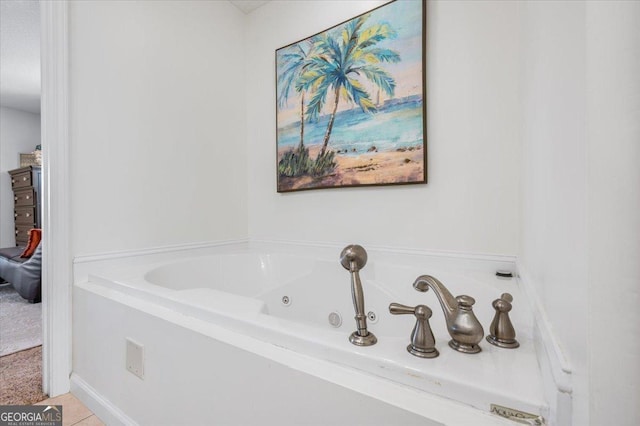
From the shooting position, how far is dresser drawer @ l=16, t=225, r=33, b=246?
4434 millimetres

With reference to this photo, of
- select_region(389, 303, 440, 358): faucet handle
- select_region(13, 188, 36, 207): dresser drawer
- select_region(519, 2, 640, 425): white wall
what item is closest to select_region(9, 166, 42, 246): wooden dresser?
select_region(13, 188, 36, 207): dresser drawer

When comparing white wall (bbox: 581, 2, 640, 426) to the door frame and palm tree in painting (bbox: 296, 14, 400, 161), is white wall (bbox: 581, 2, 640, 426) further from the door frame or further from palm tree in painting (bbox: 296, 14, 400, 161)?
the door frame

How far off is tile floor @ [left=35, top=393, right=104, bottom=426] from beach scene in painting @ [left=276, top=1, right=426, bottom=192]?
1501 millimetres

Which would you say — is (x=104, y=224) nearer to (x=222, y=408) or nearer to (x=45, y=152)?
(x=45, y=152)

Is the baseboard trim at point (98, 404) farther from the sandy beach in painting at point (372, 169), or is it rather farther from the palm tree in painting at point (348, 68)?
the palm tree in painting at point (348, 68)

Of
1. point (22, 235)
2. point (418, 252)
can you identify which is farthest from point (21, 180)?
point (418, 252)

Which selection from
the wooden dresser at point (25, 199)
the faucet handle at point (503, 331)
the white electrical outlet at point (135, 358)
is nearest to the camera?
the faucet handle at point (503, 331)

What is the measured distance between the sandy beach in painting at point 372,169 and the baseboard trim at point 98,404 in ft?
4.65

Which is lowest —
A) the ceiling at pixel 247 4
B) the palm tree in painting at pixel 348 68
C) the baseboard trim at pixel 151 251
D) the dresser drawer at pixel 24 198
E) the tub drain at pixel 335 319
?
the tub drain at pixel 335 319

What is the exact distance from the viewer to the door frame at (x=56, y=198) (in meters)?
1.37

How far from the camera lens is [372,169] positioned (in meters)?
1.72

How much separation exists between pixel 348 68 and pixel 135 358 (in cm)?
176

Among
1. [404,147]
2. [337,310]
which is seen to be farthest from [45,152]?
[404,147]

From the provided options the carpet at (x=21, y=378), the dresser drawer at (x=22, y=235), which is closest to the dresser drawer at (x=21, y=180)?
the dresser drawer at (x=22, y=235)
